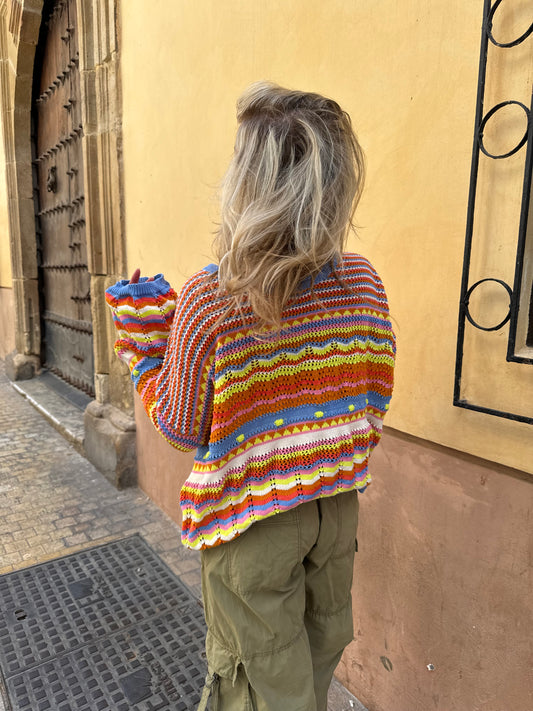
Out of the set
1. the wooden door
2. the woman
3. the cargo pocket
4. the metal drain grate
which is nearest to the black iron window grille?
the woman

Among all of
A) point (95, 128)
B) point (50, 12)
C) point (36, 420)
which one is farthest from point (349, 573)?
point (50, 12)

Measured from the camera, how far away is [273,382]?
3.83ft

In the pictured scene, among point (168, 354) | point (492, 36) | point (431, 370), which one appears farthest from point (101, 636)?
point (492, 36)

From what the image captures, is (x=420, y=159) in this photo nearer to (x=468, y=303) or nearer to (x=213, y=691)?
(x=468, y=303)

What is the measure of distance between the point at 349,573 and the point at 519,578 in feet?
1.52

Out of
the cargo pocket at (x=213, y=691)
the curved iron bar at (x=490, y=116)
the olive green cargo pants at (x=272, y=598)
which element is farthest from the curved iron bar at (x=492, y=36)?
the cargo pocket at (x=213, y=691)

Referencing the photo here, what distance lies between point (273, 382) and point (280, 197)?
0.40 metres

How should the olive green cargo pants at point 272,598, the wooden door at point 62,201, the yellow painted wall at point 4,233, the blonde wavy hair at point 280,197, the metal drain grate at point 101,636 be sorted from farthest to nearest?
the yellow painted wall at point 4,233 < the wooden door at point 62,201 < the metal drain grate at point 101,636 < the olive green cargo pants at point 272,598 < the blonde wavy hair at point 280,197

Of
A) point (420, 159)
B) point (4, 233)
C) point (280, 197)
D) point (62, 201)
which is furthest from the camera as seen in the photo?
point (4, 233)

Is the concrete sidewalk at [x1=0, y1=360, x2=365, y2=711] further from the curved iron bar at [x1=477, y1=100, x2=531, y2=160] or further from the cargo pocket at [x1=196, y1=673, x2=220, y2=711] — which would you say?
the curved iron bar at [x1=477, y1=100, x2=531, y2=160]

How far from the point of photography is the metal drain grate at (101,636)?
1.98 metres

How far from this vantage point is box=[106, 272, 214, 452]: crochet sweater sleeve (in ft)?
3.66

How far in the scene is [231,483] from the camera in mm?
1213

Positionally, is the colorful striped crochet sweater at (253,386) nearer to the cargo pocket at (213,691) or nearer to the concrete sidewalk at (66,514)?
the cargo pocket at (213,691)
